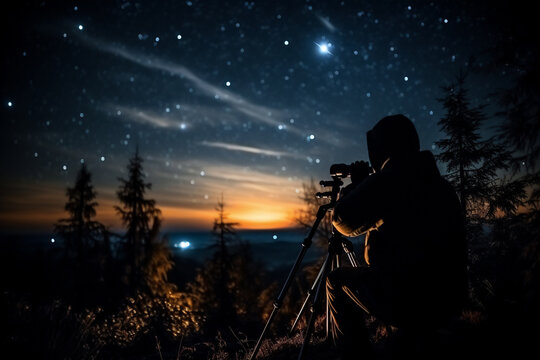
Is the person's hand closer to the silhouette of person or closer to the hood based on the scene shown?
the hood

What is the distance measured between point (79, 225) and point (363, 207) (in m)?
24.2

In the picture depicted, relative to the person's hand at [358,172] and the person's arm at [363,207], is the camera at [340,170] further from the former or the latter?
the person's arm at [363,207]

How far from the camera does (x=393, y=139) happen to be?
244cm

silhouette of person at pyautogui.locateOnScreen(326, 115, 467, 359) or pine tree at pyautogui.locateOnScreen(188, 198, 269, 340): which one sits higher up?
silhouette of person at pyautogui.locateOnScreen(326, 115, 467, 359)

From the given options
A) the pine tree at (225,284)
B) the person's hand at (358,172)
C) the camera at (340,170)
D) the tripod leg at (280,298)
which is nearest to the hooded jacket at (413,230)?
the person's hand at (358,172)

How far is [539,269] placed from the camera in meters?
4.77

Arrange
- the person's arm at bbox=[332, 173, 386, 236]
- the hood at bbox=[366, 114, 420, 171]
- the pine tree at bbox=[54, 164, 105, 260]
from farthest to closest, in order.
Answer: the pine tree at bbox=[54, 164, 105, 260], the hood at bbox=[366, 114, 420, 171], the person's arm at bbox=[332, 173, 386, 236]

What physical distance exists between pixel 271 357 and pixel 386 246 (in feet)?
10.4

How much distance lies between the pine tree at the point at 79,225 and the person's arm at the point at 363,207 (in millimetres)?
23224

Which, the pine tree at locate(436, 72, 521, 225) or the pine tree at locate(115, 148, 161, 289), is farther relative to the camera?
the pine tree at locate(115, 148, 161, 289)

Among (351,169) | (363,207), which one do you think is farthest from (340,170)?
(363,207)

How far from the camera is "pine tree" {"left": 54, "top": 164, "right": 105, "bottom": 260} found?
66.8 feet

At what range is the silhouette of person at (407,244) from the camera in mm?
1995

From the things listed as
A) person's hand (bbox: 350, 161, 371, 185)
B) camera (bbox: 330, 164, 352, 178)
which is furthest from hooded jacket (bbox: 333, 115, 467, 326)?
camera (bbox: 330, 164, 352, 178)
